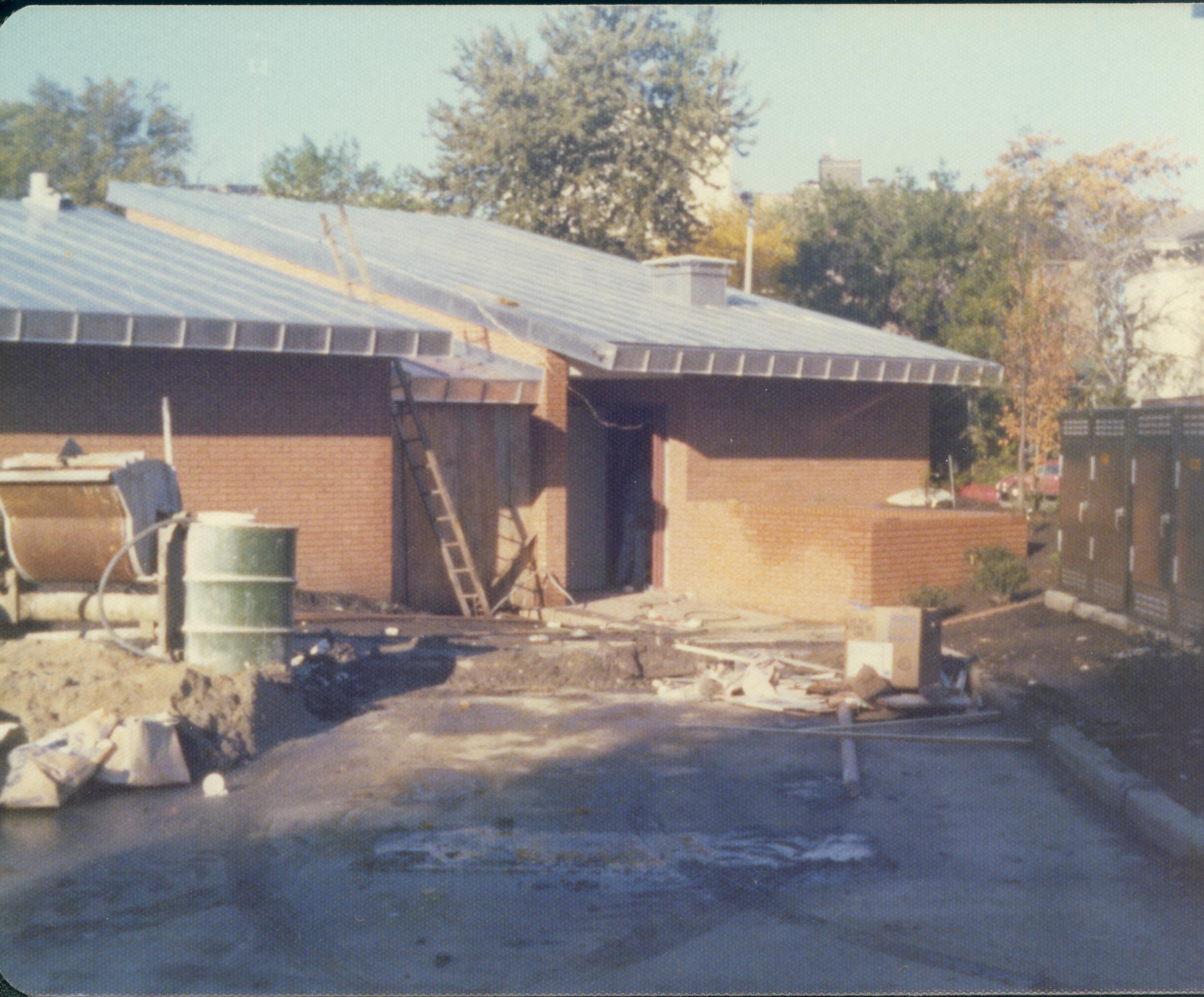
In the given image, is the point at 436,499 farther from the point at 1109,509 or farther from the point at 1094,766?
the point at 1094,766

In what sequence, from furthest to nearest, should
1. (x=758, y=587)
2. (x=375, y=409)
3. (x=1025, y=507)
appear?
(x=1025, y=507) < (x=758, y=587) < (x=375, y=409)

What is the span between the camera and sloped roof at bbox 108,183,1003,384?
17500 mm

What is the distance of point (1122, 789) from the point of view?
7.61 meters

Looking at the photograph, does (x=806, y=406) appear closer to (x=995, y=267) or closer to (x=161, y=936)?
(x=995, y=267)

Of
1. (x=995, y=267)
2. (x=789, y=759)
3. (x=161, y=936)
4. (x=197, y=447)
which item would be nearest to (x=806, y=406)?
(x=197, y=447)

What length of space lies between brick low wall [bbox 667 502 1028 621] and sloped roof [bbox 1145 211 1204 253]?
1343 centimetres

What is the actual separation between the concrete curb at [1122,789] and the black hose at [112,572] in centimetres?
659

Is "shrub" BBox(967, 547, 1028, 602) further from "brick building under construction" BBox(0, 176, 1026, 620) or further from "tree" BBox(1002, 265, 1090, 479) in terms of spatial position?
"tree" BBox(1002, 265, 1090, 479)

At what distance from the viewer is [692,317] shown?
20.9 meters

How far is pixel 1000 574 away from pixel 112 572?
10.7 metres

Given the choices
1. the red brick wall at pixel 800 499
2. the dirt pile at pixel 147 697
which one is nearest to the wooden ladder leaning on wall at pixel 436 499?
the red brick wall at pixel 800 499

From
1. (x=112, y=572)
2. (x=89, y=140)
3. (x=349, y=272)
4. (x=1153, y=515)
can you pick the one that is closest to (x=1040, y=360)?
(x=1153, y=515)

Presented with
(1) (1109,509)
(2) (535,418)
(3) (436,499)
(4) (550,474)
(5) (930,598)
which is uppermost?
(2) (535,418)

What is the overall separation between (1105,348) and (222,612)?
2280 centimetres
